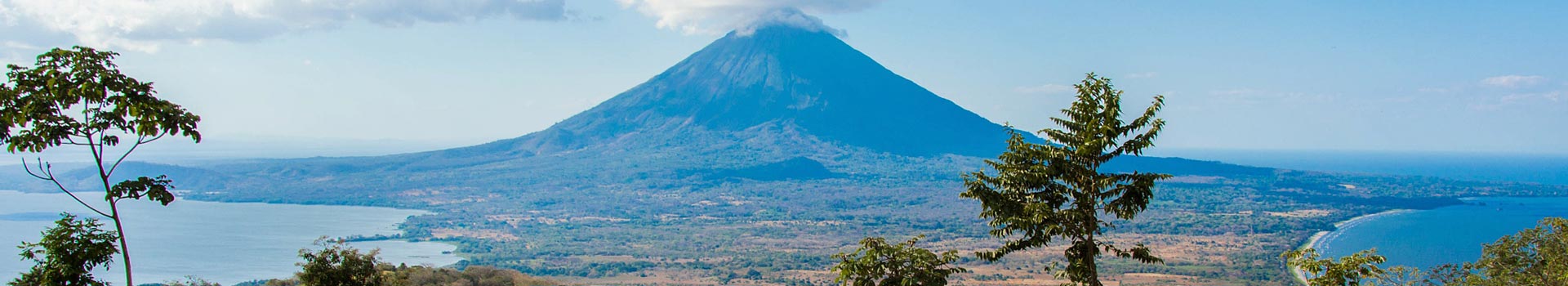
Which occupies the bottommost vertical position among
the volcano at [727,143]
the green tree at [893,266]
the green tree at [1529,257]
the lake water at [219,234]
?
the lake water at [219,234]

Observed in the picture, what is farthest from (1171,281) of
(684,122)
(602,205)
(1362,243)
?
(684,122)

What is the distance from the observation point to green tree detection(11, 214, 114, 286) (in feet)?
22.0

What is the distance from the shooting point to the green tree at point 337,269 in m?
9.16

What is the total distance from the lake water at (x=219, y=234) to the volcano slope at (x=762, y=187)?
4.55 meters

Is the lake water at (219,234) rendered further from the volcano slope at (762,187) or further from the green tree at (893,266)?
the green tree at (893,266)

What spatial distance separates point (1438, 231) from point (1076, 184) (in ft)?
298

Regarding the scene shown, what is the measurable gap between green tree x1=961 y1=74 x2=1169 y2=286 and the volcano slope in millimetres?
43341

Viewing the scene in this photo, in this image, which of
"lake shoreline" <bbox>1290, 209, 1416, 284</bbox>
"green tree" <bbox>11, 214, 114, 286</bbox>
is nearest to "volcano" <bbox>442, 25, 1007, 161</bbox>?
"lake shoreline" <bbox>1290, 209, 1416, 284</bbox>

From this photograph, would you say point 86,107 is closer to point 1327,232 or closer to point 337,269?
point 337,269

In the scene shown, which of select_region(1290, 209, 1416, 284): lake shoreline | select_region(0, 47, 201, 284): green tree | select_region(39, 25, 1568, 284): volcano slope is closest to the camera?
select_region(0, 47, 201, 284): green tree

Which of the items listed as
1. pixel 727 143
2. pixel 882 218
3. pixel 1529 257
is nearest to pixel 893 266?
pixel 1529 257

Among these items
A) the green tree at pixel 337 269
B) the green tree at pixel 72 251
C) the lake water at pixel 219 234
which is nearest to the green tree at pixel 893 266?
the green tree at pixel 337 269

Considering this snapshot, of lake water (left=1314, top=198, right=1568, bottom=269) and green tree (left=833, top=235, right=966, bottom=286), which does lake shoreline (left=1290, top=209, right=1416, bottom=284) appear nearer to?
lake water (left=1314, top=198, right=1568, bottom=269)

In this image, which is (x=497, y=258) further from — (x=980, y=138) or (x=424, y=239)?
(x=980, y=138)
